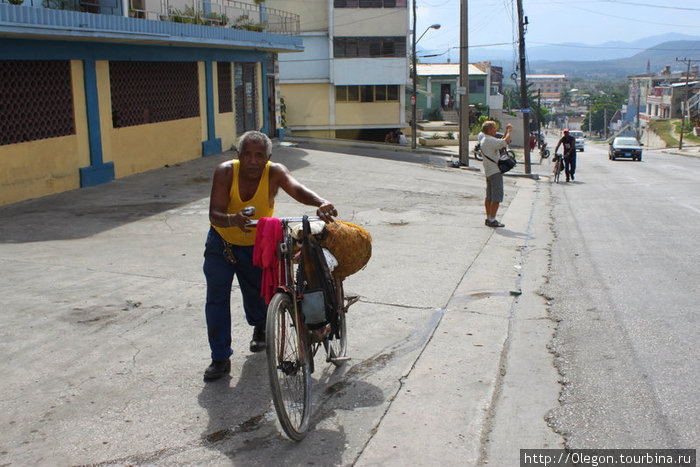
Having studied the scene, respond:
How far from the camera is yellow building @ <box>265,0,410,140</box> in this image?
39344 mm

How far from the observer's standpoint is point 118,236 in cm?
955

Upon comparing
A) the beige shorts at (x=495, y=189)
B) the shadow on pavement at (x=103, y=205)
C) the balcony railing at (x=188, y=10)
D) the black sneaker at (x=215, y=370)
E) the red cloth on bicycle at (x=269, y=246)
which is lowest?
the black sneaker at (x=215, y=370)

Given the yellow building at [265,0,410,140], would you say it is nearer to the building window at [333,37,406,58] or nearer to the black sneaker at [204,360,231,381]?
the building window at [333,37,406,58]

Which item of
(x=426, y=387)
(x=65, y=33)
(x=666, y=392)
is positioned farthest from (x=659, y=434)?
(x=65, y=33)

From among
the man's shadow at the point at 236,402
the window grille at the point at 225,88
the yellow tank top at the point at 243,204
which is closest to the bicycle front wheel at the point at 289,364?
the man's shadow at the point at 236,402

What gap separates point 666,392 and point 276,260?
2.64 meters

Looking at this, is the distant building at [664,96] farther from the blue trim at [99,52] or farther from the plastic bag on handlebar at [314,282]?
the plastic bag on handlebar at [314,282]

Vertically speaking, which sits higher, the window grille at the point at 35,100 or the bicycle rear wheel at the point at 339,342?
the window grille at the point at 35,100

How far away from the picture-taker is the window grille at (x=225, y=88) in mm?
21266

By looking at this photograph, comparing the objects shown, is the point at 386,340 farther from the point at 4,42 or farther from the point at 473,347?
the point at 4,42

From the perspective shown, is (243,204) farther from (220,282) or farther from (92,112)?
(92,112)

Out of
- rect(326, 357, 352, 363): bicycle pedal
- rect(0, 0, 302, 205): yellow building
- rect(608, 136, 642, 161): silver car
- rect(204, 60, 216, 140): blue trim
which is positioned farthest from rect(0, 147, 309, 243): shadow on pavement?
rect(608, 136, 642, 161): silver car

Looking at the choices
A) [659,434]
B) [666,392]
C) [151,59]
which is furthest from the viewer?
[151,59]

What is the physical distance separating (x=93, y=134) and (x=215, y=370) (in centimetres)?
1106
